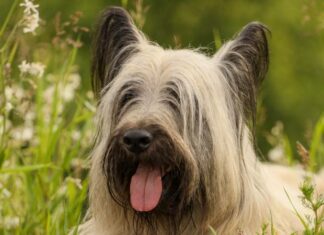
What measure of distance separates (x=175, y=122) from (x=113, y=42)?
806 mm

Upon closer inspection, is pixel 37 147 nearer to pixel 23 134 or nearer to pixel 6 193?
pixel 6 193

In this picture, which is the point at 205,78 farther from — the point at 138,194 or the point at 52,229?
the point at 52,229

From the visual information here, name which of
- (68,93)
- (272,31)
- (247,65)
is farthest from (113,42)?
(272,31)

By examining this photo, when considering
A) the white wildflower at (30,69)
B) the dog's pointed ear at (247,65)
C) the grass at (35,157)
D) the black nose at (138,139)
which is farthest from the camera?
the grass at (35,157)

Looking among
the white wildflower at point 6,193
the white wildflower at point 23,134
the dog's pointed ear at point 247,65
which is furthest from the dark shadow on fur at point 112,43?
the white wildflower at point 23,134

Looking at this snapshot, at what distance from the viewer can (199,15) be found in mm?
23031

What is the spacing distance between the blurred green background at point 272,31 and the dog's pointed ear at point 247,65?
1353 centimetres

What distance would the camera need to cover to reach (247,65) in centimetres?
712

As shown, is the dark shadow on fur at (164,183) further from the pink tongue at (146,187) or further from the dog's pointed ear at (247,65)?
the dog's pointed ear at (247,65)

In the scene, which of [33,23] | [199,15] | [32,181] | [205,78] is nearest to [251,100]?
[205,78]

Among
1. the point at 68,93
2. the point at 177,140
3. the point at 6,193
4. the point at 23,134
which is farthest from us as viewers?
the point at 68,93

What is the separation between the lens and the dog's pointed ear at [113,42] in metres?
7.29

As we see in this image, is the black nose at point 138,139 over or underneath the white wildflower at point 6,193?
over

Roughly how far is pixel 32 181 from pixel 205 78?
1.90 metres
